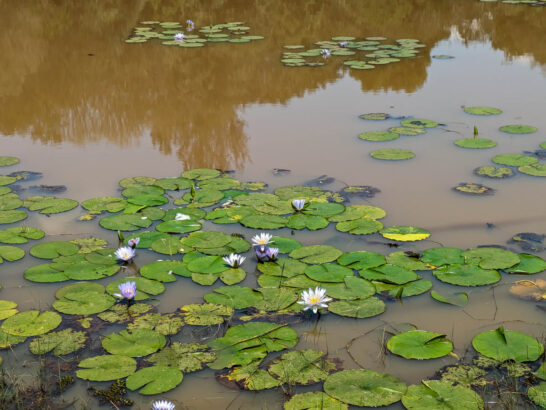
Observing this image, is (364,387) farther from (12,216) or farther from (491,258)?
(12,216)

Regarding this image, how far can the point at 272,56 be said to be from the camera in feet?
25.5

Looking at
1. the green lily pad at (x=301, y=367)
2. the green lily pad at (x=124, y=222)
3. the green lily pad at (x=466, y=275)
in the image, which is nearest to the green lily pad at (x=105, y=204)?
the green lily pad at (x=124, y=222)

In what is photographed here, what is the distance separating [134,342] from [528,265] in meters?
1.86

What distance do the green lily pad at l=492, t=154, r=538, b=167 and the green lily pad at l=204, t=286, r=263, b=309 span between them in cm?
229

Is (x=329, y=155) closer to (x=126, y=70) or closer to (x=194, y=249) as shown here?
(x=194, y=249)

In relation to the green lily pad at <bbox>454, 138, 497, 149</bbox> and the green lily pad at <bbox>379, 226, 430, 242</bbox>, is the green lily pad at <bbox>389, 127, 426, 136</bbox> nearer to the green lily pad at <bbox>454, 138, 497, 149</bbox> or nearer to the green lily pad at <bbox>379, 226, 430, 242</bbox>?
the green lily pad at <bbox>454, 138, 497, 149</bbox>

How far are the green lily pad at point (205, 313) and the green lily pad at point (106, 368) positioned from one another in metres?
0.36

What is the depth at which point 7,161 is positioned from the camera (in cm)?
478

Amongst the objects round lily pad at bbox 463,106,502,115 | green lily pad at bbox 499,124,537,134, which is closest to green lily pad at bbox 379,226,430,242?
green lily pad at bbox 499,124,537,134

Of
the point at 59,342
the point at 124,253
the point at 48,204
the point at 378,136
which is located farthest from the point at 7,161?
the point at 378,136

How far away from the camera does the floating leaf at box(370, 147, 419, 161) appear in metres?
4.69

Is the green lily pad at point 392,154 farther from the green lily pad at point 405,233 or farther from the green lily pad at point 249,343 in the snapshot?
the green lily pad at point 249,343

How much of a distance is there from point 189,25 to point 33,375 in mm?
7882

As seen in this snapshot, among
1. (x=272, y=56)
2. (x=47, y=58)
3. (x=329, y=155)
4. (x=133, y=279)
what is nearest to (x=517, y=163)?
(x=329, y=155)
